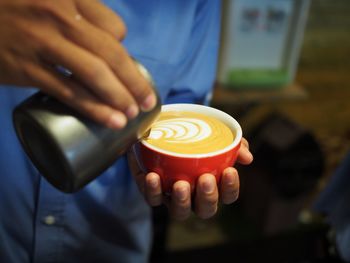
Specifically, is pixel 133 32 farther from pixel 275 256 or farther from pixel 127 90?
pixel 275 256

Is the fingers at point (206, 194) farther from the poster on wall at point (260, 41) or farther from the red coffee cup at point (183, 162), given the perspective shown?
the poster on wall at point (260, 41)

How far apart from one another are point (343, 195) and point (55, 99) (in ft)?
2.74

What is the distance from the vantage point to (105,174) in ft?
2.77

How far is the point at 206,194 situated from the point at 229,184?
0.03 metres

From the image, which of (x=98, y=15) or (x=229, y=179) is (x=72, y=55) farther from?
(x=229, y=179)

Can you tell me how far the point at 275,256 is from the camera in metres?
1.36

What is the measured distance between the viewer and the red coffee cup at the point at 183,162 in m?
0.51

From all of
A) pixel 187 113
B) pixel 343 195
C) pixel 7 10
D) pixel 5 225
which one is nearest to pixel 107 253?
pixel 5 225

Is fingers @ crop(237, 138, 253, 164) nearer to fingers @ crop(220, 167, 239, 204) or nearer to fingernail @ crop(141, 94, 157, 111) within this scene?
fingers @ crop(220, 167, 239, 204)

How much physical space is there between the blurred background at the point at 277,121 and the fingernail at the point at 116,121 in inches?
38.1

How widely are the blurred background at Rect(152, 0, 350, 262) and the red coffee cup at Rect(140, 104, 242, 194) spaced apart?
804 mm

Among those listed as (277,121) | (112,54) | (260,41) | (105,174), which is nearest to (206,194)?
(112,54)

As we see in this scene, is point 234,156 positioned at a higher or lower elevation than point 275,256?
higher

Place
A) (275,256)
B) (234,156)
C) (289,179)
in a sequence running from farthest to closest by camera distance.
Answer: (289,179)
(275,256)
(234,156)
